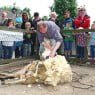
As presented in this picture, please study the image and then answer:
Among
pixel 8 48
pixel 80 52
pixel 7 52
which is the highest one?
pixel 8 48

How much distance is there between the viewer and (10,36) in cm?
986

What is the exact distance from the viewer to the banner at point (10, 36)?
952 cm

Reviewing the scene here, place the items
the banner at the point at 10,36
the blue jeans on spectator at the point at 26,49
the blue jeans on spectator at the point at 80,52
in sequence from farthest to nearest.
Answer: the blue jeans on spectator at the point at 26,49 → the blue jeans on spectator at the point at 80,52 → the banner at the point at 10,36

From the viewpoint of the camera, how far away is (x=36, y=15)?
10.7m

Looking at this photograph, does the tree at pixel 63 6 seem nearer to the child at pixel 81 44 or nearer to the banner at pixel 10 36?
the child at pixel 81 44

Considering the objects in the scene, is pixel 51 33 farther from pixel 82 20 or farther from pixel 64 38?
pixel 64 38

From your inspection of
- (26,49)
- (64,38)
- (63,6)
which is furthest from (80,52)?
(63,6)

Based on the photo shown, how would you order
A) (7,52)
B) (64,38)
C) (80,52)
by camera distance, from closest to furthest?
(7,52) < (80,52) < (64,38)

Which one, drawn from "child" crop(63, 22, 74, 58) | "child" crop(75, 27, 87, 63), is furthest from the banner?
"child" crop(75, 27, 87, 63)

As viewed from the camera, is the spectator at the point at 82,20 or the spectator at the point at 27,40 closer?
the spectator at the point at 82,20

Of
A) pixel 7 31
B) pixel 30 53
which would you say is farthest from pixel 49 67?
pixel 30 53

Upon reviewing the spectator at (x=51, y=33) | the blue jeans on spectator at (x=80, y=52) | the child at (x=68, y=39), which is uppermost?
the spectator at (x=51, y=33)

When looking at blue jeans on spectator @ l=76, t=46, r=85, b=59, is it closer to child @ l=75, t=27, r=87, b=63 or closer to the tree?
child @ l=75, t=27, r=87, b=63

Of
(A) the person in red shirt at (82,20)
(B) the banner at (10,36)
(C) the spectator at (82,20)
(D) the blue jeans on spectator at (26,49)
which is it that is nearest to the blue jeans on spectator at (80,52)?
(C) the spectator at (82,20)
